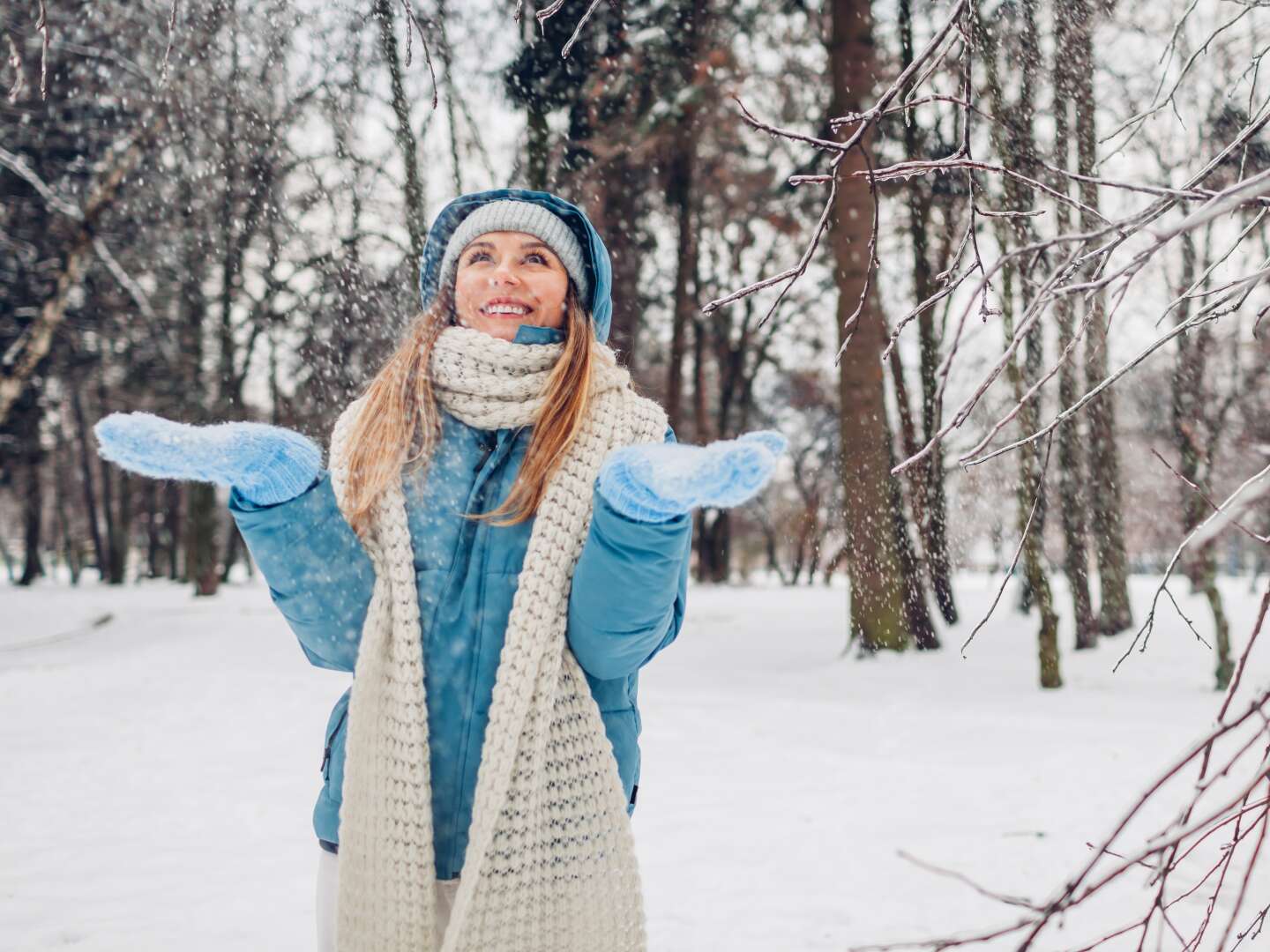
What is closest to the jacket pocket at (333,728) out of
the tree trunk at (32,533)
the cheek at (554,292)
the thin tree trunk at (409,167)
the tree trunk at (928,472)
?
the cheek at (554,292)

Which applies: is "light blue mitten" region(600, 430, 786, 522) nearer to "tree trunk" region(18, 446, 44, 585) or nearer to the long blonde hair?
the long blonde hair

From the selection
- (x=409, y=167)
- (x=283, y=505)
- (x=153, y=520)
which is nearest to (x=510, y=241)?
(x=283, y=505)

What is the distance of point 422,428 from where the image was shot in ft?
5.50

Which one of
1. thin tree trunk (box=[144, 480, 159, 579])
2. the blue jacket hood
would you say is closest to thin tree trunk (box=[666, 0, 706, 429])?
the blue jacket hood

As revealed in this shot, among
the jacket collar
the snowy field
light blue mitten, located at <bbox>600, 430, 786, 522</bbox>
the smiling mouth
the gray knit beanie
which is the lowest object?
the snowy field

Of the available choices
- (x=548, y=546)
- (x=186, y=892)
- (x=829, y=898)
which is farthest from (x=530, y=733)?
(x=186, y=892)

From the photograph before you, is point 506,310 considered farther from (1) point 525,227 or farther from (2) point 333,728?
(2) point 333,728

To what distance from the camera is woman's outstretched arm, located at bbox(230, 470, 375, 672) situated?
1.47m

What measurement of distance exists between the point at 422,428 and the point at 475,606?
35 centimetres

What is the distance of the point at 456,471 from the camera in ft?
5.44

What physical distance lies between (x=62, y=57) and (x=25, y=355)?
125 inches

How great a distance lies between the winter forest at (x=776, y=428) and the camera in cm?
154

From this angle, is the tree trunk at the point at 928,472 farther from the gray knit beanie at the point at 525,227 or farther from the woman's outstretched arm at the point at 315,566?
the woman's outstretched arm at the point at 315,566

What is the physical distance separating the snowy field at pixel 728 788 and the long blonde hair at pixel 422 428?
0.90 meters
